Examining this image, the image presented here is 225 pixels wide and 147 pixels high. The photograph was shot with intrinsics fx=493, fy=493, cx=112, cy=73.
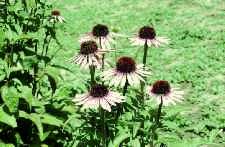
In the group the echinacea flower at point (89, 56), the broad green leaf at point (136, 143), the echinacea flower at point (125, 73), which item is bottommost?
the broad green leaf at point (136, 143)

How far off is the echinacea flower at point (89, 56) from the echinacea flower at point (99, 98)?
204mm

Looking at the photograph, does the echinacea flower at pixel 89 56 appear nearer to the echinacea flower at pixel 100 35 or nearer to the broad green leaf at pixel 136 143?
the echinacea flower at pixel 100 35

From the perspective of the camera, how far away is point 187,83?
711 centimetres

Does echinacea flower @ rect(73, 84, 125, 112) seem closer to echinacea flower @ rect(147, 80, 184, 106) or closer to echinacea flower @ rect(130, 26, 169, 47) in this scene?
echinacea flower @ rect(147, 80, 184, 106)

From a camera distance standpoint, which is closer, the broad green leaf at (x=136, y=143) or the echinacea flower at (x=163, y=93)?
the broad green leaf at (x=136, y=143)

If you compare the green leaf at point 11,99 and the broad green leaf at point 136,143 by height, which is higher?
the green leaf at point 11,99

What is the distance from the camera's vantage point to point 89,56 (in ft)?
12.2

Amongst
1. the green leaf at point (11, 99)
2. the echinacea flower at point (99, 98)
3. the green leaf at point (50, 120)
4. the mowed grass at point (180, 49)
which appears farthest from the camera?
the mowed grass at point (180, 49)

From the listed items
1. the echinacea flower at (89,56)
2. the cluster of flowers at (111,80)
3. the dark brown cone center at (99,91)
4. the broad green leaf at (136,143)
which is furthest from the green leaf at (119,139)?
the echinacea flower at (89,56)

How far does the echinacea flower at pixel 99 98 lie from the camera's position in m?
3.40

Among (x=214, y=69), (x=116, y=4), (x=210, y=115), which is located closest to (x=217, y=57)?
(x=214, y=69)

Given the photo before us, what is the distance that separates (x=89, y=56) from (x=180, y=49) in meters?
4.85

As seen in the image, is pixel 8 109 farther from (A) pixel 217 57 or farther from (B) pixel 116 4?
(B) pixel 116 4

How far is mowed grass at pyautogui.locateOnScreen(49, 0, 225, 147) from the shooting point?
5.82 m
